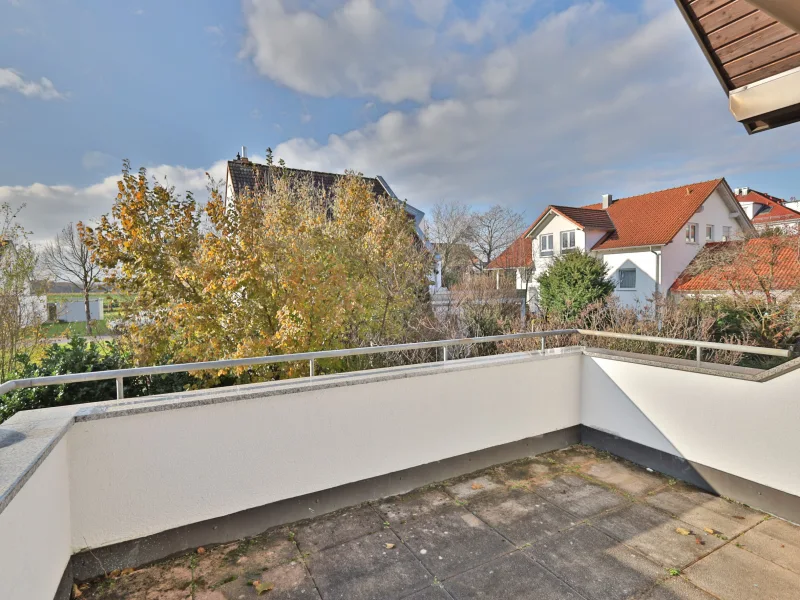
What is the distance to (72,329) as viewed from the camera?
4652 millimetres

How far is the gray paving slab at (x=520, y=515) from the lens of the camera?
8.07 ft

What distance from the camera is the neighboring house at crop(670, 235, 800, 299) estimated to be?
1011cm

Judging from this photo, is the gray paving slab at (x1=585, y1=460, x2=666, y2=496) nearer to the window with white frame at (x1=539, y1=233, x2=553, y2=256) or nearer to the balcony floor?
the balcony floor

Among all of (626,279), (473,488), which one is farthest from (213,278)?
(626,279)

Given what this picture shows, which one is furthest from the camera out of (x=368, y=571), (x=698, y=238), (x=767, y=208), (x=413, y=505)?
(x=767, y=208)

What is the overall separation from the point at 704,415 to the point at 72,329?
6.44m

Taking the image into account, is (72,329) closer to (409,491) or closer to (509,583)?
(409,491)

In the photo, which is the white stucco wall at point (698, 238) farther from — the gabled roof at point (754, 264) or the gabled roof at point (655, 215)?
the gabled roof at point (754, 264)

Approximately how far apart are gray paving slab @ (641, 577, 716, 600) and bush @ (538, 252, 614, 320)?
1048 cm

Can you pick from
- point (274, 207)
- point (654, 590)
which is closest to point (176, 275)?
point (274, 207)

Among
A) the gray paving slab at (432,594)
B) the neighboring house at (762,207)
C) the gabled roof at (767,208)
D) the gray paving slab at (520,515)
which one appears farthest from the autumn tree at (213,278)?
the gabled roof at (767,208)

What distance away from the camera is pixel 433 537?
95.1 inches

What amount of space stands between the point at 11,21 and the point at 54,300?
350cm

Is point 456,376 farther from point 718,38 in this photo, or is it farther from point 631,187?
point 631,187
